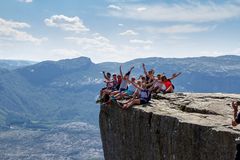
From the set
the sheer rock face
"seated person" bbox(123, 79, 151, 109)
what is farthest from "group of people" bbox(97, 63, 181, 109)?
the sheer rock face

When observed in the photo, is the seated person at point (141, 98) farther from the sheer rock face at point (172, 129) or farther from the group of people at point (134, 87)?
the sheer rock face at point (172, 129)

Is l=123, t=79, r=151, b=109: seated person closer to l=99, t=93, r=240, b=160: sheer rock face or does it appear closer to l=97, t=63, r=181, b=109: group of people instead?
l=97, t=63, r=181, b=109: group of people

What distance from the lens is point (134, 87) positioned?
117 ft

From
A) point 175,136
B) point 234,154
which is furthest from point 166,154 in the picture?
point 234,154

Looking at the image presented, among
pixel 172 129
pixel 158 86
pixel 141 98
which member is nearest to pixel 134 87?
pixel 141 98

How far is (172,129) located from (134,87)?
30.8ft

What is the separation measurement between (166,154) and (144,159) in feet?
11.7

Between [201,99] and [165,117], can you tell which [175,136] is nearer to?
[165,117]

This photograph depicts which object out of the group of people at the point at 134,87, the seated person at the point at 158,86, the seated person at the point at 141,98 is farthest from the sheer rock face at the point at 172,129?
the seated person at the point at 158,86

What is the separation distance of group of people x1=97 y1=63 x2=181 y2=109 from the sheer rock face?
0.88m

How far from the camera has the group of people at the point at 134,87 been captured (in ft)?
110

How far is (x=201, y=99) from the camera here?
34000 mm

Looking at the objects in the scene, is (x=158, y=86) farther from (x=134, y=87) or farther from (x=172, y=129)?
(x=172, y=129)

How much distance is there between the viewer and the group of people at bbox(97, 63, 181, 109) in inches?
1316
